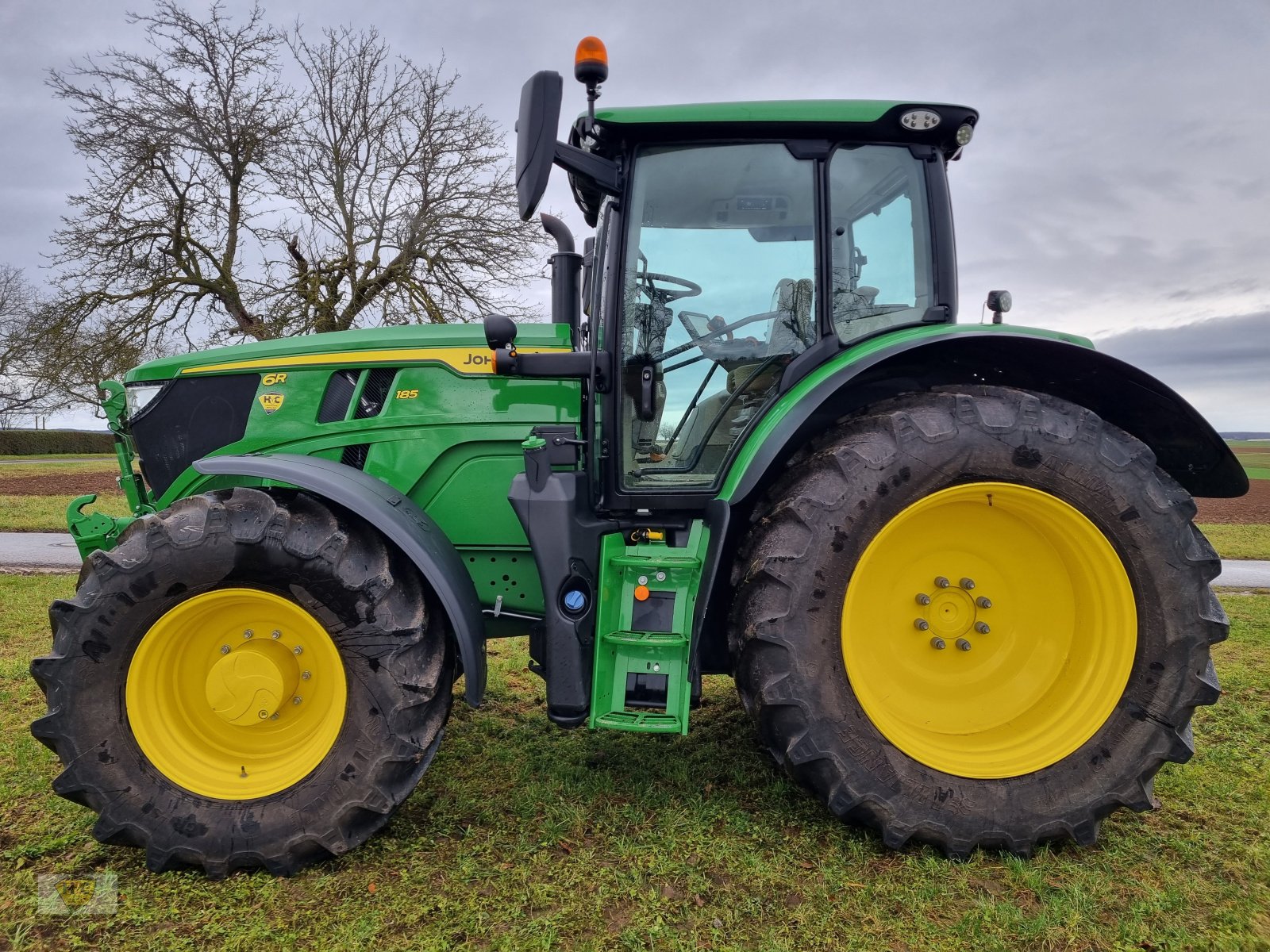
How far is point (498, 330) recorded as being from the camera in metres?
2.56

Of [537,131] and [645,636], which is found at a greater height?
[537,131]

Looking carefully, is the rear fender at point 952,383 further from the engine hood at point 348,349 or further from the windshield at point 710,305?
the engine hood at point 348,349

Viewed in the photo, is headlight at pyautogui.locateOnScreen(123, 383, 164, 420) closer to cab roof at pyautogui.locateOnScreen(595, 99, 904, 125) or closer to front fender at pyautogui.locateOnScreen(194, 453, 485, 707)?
front fender at pyautogui.locateOnScreen(194, 453, 485, 707)

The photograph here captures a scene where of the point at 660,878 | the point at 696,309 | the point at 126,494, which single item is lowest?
the point at 660,878

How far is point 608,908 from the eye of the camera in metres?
2.13

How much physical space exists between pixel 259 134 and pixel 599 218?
12.1 metres

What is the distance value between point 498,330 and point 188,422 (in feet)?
4.63

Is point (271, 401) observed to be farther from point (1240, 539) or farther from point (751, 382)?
point (1240, 539)

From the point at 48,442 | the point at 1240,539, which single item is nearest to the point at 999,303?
the point at 1240,539

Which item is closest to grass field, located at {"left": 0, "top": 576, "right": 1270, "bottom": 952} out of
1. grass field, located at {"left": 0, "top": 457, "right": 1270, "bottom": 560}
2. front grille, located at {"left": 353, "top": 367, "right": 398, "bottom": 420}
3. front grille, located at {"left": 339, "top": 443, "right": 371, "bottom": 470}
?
front grille, located at {"left": 339, "top": 443, "right": 371, "bottom": 470}

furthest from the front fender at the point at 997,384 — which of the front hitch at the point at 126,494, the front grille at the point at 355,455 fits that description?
the front hitch at the point at 126,494

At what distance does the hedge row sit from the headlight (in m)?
29.5

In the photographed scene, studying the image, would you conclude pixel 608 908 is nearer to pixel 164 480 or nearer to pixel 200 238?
pixel 164 480

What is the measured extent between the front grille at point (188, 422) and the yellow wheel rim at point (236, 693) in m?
0.82
